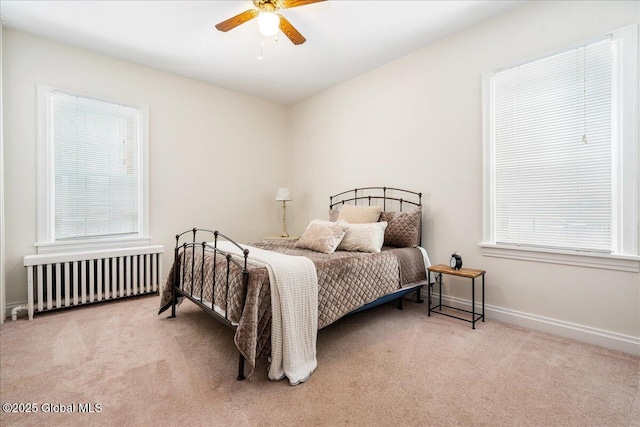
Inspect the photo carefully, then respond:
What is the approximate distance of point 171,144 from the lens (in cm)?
396

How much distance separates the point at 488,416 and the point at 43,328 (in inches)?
141

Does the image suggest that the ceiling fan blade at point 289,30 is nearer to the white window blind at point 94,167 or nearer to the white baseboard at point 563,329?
the white window blind at point 94,167

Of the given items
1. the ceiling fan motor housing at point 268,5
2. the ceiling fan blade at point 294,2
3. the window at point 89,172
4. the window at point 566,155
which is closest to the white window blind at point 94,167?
the window at point 89,172

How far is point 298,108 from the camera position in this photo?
5.12 m

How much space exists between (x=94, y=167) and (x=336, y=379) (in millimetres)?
3557

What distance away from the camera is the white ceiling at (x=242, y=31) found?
2.64 m

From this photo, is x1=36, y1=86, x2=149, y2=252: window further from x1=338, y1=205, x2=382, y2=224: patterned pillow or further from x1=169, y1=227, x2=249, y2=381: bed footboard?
x1=338, y1=205, x2=382, y2=224: patterned pillow

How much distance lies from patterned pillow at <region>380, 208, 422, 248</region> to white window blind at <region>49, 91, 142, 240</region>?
3.16 meters

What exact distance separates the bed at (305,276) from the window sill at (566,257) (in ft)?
2.34

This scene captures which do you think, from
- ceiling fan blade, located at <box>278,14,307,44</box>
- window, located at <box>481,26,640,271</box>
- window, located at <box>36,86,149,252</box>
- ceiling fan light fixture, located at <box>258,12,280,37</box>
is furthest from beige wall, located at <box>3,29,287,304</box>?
window, located at <box>481,26,640,271</box>

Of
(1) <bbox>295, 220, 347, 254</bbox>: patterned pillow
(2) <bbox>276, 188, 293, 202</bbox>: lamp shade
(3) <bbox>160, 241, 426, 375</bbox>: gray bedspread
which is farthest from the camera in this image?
(2) <bbox>276, 188, 293, 202</bbox>: lamp shade

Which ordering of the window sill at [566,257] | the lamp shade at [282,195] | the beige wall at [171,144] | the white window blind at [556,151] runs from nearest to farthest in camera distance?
the window sill at [566,257], the white window blind at [556,151], the beige wall at [171,144], the lamp shade at [282,195]

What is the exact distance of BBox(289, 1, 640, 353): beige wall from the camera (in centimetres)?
231

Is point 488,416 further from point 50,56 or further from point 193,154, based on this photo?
point 50,56
